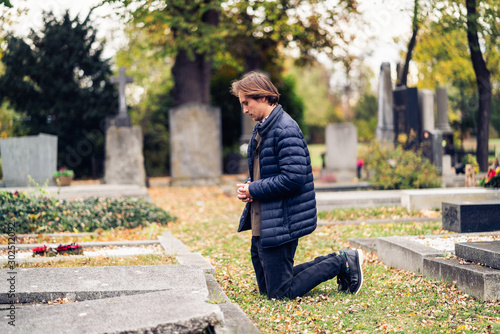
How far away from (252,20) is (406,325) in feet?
56.2

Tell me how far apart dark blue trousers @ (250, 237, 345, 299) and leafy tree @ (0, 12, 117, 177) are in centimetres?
1684

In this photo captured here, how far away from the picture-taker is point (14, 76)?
19.9m

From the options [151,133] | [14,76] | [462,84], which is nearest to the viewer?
[14,76]

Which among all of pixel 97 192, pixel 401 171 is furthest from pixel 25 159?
pixel 401 171

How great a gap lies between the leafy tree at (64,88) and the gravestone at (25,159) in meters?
7.78

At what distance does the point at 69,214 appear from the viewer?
8727 millimetres

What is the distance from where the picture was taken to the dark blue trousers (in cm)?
453

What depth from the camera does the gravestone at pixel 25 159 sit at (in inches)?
481

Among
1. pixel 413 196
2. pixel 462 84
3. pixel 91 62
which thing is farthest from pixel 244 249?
pixel 462 84

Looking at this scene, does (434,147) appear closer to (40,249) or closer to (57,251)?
(57,251)

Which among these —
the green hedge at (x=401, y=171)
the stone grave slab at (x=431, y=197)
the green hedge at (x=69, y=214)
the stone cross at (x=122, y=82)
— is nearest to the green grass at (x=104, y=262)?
the green hedge at (x=69, y=214)

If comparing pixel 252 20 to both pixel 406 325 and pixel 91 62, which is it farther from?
pixel 406 325

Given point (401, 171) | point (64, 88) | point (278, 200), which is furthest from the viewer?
point (64, 88)

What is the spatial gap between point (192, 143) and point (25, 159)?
639 cm
